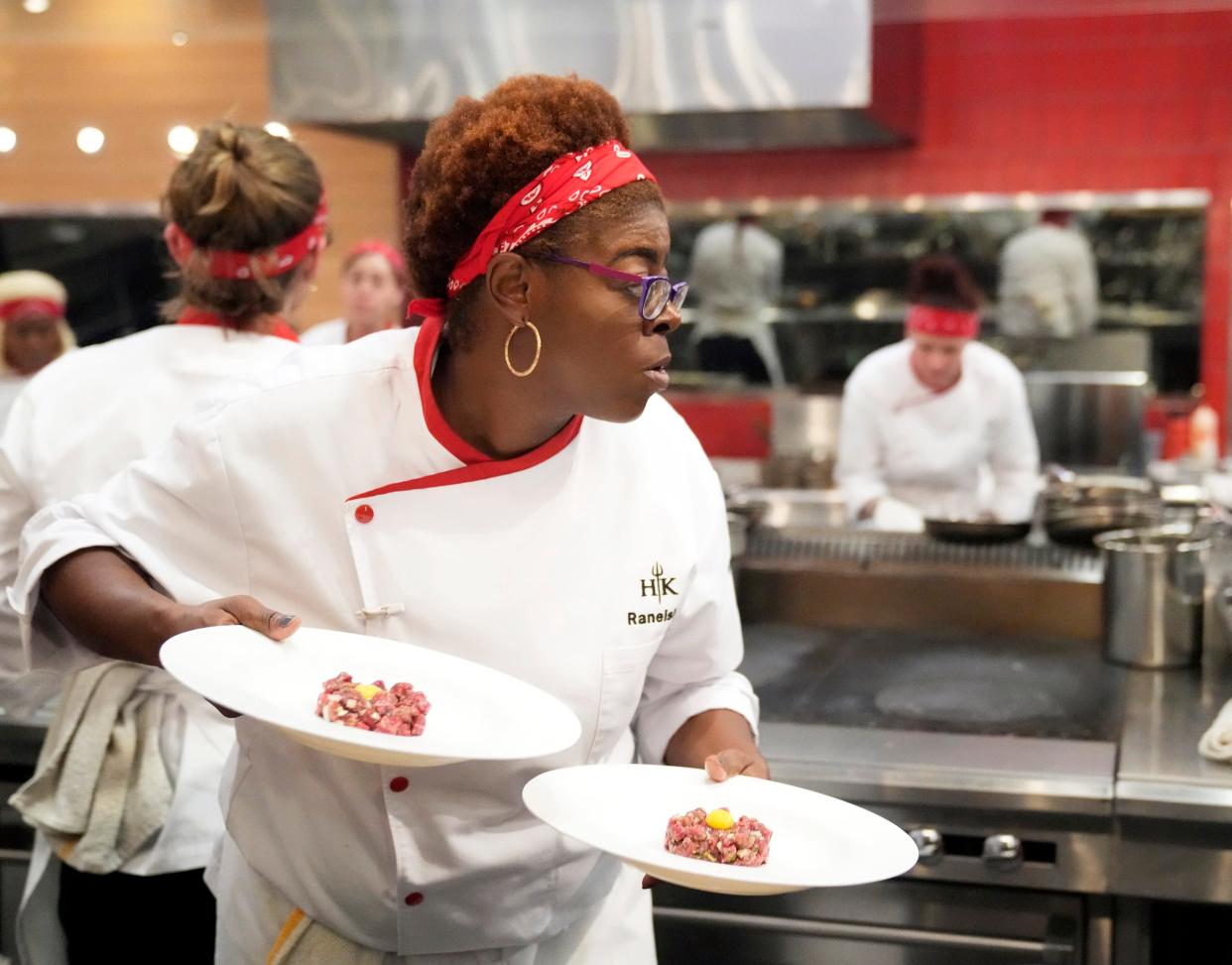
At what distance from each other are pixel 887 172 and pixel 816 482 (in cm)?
206

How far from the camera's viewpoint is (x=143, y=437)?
1.97 metres

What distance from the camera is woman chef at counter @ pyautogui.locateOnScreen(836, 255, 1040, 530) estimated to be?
15.3 ft

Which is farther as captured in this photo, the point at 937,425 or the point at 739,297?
the point at 739,297

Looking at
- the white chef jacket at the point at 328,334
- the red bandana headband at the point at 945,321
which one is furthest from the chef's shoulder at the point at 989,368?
the white chef jacket at the point at 328,334

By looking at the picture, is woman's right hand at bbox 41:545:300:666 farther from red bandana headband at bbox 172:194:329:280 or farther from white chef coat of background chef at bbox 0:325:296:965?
red bandana headband at bbox 172:194:329:280

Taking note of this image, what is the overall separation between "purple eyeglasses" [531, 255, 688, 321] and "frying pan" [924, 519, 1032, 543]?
1678 mm

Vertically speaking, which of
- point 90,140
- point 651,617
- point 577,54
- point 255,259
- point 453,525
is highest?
point 577,54

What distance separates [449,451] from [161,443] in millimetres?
694

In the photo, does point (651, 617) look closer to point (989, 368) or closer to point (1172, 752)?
point (1172, 752)

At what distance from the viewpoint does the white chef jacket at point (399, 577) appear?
1399 millimetres

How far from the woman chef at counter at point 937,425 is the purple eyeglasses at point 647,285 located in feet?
11.1

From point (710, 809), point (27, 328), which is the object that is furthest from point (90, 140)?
point (710, 809)

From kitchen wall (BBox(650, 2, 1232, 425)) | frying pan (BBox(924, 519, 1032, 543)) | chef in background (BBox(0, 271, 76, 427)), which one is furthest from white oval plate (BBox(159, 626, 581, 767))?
kitchen wall (BBox(650, 2, 1232, 425))

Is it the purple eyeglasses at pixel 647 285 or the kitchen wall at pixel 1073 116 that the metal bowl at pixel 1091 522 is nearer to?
the purple eyeglasses at pixel 647 285
